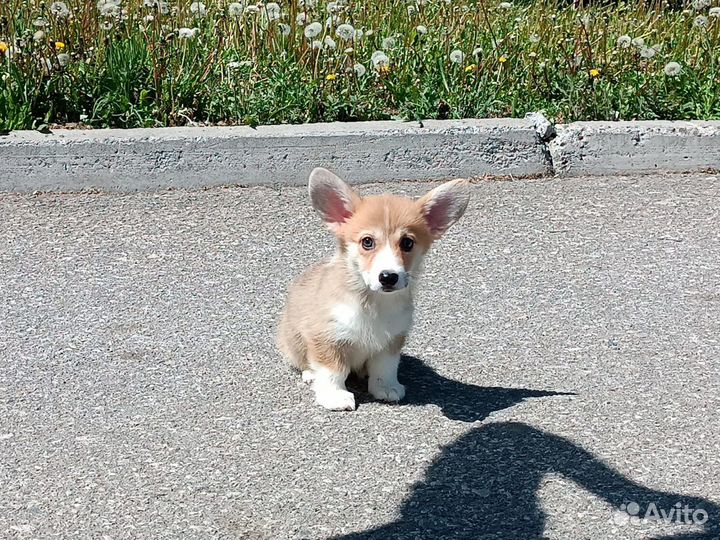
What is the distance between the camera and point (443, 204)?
4.16 m

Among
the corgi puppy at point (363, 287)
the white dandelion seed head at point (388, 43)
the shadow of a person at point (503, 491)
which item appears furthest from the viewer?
the white dandelion seed head at point (388, 43)

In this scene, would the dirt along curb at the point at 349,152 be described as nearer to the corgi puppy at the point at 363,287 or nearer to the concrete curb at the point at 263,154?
the concrete curb at the point at 263,154

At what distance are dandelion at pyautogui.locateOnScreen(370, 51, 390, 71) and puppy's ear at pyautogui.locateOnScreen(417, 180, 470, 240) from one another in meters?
3.00

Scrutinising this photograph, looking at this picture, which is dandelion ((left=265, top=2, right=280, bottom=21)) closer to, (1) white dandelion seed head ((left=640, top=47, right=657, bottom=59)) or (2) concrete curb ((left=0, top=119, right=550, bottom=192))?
(2) concrete curb ((left=0, top=119, right=550, bottom=192))

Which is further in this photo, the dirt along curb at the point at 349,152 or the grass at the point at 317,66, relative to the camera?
the grass at the point at 317,66

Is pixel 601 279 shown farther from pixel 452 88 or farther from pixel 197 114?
pixel 197 114

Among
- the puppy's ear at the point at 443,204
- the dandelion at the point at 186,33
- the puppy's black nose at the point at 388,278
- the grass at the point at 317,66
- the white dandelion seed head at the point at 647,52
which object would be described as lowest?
the grass at the point at 317,66

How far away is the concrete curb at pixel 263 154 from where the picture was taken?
6.25 m

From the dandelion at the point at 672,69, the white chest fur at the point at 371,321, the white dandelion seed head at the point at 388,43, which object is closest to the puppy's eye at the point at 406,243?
the white chest fur at the point at 371,321

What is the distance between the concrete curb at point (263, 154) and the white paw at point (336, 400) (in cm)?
248

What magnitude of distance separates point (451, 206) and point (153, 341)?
1.45 metres

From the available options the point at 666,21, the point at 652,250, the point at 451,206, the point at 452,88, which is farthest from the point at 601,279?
the point at 666,21

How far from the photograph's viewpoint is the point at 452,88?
706cm

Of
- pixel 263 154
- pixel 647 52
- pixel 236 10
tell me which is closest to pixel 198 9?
pixel 236 10
